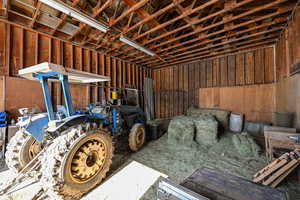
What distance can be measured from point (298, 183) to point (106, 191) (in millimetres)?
3878

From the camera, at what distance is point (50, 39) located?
14.7 ft

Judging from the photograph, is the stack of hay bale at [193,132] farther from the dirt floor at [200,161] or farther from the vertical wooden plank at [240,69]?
the vertical wooden plank at [240,69]

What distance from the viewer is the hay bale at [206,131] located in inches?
167

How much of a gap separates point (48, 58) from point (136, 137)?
453 cm

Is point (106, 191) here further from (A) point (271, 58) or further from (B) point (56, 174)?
(A) point (271, 58)

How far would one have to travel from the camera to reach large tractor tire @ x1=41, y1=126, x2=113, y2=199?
72.9 inches

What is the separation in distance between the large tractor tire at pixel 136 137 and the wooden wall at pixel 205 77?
3.99 metres

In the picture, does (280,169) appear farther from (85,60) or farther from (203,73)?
(85,60)

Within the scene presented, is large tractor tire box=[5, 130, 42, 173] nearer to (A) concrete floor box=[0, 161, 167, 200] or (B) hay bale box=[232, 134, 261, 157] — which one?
(A) concrete floor box=[0, 161, 167, 200]

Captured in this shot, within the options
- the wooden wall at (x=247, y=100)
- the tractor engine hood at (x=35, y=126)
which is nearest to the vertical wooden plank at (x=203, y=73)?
the wooden wall at (x=247, y=100)

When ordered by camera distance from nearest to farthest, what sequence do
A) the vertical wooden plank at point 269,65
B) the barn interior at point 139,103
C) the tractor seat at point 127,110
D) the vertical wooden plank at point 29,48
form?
1. the barn interior at point 139,103
2. the vertical wooden plank at point 29,48
3. the tractor seat at point 127,110
4. the vertical wooden plank at point 269,65

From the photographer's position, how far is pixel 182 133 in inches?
174

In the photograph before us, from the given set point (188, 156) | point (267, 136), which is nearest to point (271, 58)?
point (267, 136)

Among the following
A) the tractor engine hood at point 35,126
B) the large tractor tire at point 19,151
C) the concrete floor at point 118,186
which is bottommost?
the concrete floor at point 118,186
